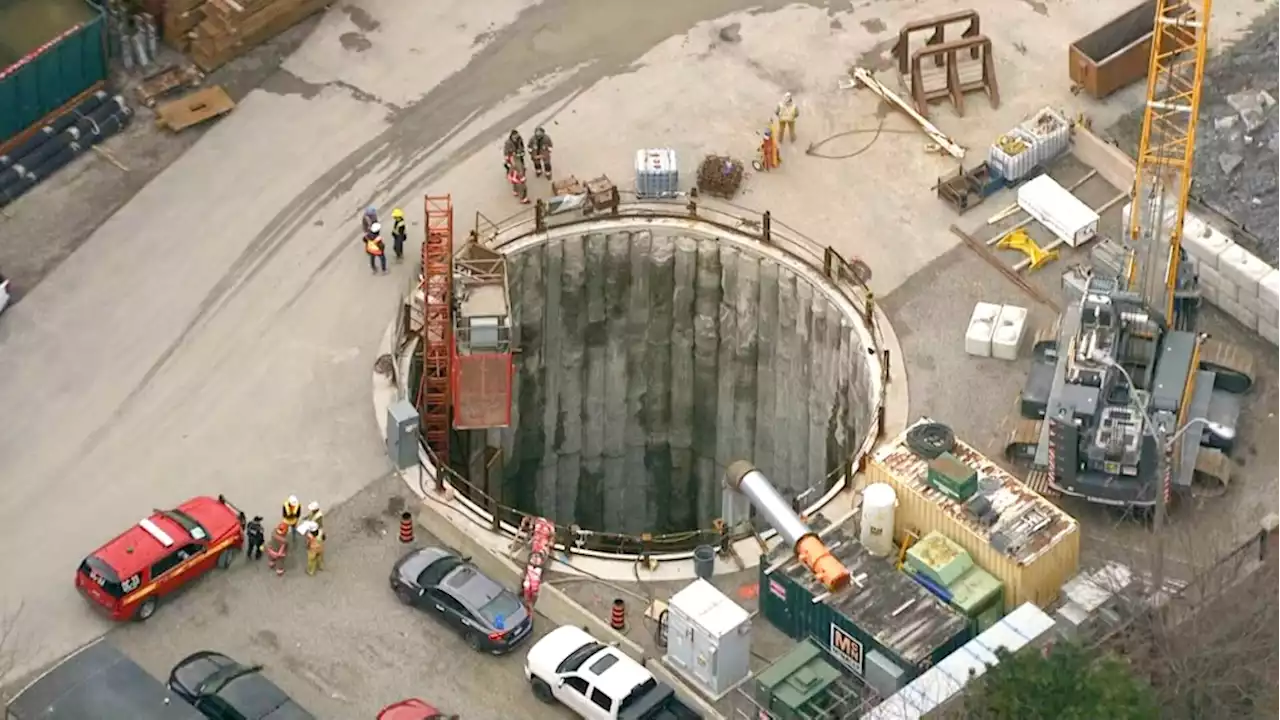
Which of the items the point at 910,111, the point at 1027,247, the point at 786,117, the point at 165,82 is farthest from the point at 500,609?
the point at 165,82

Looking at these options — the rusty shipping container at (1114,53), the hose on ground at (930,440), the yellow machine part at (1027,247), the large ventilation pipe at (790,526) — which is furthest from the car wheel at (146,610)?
the rusty shipping container at (1114,53)

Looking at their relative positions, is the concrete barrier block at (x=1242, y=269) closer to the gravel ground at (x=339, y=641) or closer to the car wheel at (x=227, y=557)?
the gravel ground at (x=339, y=641)

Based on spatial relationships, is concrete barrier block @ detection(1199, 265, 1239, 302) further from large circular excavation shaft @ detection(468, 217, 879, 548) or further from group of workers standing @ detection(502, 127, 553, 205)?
group of workers standing @ detection(502, 127, 553, 205)

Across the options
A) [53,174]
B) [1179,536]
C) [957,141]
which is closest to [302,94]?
[53,174]

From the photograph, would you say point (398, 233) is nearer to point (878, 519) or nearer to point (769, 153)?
point (769, 153)

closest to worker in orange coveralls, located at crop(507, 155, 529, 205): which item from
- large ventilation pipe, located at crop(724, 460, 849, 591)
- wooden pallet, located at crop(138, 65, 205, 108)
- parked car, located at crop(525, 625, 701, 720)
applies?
wooden pallet, located at crop(138, 65, 205, 108)

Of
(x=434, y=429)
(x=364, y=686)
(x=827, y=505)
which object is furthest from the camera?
(x=434, y=429)

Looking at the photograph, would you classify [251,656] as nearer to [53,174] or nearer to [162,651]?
[162,651]

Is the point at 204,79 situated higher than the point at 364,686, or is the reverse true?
the point at 204,79

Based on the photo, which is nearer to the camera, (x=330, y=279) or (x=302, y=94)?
(x=330, y=279)
